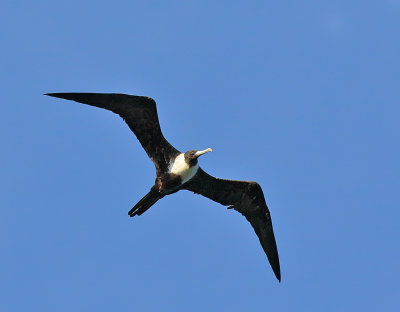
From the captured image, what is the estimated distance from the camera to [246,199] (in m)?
21.2

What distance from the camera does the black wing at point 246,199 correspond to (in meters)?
20.7

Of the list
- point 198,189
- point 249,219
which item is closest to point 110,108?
point 198,189

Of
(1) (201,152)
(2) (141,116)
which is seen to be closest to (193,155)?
(1) (201,152)

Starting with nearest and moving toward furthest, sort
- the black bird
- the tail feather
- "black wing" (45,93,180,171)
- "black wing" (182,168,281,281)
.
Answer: "black wing" (45,93,180,171), the black bird, the tail feather, "black wing" (182,168,281,281)

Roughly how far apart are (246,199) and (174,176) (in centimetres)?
243

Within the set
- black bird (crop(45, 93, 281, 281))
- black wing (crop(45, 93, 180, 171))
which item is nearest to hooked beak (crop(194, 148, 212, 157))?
black bird (crop(45, 93, 281, 281))

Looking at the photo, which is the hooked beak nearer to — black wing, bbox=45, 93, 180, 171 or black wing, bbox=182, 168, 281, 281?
black wing, bbox=45, 93, 180, 171

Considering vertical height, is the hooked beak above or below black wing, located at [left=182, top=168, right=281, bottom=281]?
above

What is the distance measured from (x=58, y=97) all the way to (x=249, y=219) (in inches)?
238

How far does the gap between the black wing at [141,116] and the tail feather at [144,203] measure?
67 cm

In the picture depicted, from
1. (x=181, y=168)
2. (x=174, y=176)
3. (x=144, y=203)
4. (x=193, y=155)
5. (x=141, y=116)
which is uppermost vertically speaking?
(x=141, y=116)

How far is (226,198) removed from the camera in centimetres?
2109

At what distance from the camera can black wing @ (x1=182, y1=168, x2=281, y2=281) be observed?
20.7 m

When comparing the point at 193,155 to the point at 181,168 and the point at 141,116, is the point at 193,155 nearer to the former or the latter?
the point at 181,168
